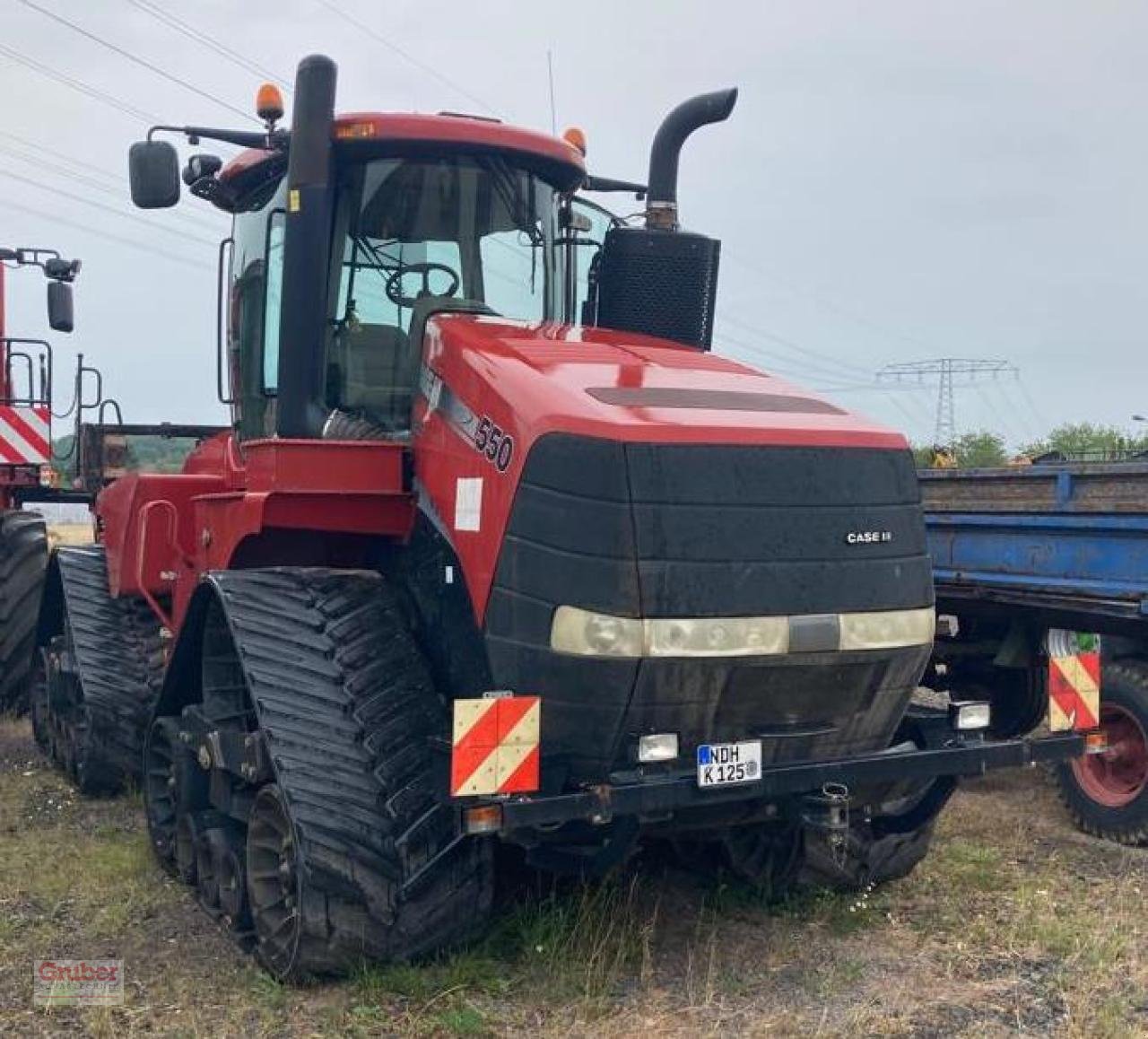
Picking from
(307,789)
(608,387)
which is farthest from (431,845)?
(608,387)

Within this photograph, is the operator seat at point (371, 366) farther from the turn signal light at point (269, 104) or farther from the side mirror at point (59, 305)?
the side mirror at point (59, 305)

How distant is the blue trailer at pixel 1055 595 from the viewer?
6.65 meters

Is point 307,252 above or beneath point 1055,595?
above

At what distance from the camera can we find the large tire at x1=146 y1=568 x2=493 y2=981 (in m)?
4.18

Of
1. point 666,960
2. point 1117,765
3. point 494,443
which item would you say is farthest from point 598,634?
point 1117,765

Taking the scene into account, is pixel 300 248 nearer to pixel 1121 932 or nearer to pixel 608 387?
pixel 608 387

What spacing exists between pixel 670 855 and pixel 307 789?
78.6 inches

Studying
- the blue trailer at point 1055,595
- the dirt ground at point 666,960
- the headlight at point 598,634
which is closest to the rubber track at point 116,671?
the dirt ground at point 666,960

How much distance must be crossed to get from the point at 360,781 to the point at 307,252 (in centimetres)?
185

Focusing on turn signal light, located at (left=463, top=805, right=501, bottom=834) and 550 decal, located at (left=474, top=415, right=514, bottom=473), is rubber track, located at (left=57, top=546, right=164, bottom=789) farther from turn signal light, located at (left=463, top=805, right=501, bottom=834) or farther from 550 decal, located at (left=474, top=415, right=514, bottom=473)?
turn signal light, located at (left=463, top=805, right=501, bottom=834)

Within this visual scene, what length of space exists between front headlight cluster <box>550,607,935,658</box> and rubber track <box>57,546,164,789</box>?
349 centimetres

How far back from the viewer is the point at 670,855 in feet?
18.7

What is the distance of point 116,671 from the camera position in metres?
6.99

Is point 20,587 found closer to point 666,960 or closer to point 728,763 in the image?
point 666,960
